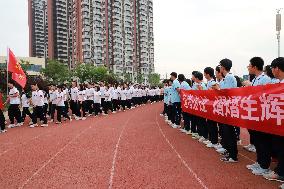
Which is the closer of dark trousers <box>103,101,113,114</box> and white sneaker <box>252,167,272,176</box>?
white sneaker <box>252,167,272,176</box>

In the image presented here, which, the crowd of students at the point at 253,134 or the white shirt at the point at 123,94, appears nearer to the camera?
the crowd of students at the point at 253,134

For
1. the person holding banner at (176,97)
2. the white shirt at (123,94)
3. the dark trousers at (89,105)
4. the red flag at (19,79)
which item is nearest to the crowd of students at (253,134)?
the person holding banner at (176,97)

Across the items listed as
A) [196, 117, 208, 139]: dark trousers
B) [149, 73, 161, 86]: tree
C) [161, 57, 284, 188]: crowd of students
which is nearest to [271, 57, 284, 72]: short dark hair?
[161, 57, 284, 188]: crowd of students

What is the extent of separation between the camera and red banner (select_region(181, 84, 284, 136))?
5.96 metres

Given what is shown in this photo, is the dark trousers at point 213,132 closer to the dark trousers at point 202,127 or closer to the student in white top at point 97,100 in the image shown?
the dark trousers at point 202,127

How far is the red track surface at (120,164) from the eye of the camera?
624 cm

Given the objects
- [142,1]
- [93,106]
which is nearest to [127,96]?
[93,106]

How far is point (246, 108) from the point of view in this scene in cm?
710

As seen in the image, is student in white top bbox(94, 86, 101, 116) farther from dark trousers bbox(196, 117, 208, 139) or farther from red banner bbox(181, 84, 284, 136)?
red banner bbox(181, 84, 284, 136)

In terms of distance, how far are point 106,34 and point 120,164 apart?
110 m

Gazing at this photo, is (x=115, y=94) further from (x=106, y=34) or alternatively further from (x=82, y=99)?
(x=106, y=34)

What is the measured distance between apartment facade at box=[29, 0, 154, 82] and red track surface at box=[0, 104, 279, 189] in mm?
99064

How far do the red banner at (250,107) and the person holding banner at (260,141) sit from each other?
191mm

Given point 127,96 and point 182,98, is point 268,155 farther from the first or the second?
Result: point 127,96
